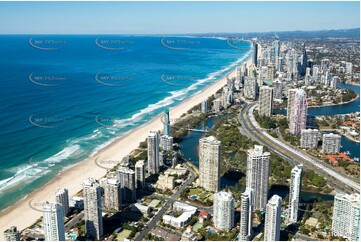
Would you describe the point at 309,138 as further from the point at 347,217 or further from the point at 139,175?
the point at 139,175

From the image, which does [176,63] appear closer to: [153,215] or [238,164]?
[238,164]

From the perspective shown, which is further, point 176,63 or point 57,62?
point 176,63

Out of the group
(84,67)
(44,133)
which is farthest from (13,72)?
(44,133)

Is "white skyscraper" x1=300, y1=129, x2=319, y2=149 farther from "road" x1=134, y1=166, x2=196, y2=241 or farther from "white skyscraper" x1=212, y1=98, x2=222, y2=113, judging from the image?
"white skyscraper" x1=212, y1=98, x2=222, y2=113

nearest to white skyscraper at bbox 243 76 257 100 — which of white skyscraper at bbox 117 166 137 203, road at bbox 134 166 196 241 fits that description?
road at bbox 134 166 196 241

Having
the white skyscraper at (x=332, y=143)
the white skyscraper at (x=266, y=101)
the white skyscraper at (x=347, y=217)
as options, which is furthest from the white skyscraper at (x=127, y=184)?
the white skyscraper at (x=266, y=101)
